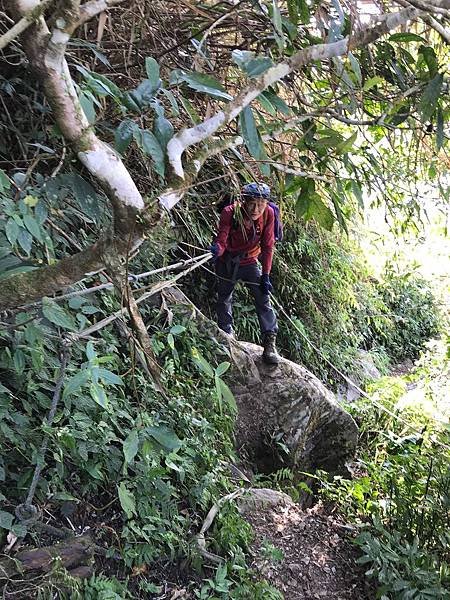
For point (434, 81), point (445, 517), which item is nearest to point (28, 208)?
point (434, 81)

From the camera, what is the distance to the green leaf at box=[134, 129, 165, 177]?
141cm

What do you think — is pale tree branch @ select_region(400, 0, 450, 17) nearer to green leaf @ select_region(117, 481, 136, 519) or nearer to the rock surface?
green leaf @ select_region(117, 481, 136, 519)

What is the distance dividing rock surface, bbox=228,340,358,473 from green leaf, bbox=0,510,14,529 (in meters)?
2.36

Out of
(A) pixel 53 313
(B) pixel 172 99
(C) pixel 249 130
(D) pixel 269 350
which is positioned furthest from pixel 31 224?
(D) pixel 269 350

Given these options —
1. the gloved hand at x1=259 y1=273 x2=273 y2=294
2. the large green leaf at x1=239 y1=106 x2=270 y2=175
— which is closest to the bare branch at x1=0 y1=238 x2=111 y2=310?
the large green leaf at x1=239 y1=106 x2=270 y2=175

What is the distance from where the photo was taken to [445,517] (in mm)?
3469

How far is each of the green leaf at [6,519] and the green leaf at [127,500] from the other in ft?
1.52

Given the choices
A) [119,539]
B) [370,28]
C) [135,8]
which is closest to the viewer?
[370,28]

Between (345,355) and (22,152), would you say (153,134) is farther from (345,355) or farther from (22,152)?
(345,355)

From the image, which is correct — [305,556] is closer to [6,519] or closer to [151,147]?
[6,519]

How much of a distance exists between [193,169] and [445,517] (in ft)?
10.2

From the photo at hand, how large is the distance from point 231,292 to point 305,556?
219 cm

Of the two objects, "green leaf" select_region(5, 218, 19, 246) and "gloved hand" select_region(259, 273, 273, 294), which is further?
"gloved hand" select_region(259, 273, 273, 294)

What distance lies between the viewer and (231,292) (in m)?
4.65
